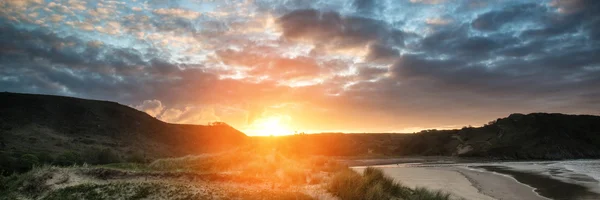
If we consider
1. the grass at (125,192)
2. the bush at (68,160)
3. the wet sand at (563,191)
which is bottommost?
the wet sand at (563,191)

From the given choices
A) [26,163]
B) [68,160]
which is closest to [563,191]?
[68,160]

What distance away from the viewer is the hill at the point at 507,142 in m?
62.7

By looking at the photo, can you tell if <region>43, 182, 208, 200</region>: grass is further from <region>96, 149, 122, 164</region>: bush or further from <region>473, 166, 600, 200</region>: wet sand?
<region>96, 149, 122, 164</region>: bush

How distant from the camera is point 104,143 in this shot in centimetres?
5009

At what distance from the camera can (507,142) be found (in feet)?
220

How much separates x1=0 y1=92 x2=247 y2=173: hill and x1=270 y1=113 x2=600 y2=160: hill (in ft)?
62.3

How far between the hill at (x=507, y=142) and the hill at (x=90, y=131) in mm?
18995

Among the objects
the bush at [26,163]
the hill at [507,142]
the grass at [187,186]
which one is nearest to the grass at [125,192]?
the grass at [187,186]

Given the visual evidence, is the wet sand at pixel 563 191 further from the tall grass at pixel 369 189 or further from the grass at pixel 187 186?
the tall grass at pixel 369 189

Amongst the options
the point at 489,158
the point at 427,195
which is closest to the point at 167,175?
the point at 427,195

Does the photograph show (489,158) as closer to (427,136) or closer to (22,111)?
(427,136)

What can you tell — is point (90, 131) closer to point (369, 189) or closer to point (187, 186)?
point (187, 186)

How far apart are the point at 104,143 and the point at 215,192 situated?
46.1 metres

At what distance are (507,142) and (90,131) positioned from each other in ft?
245
